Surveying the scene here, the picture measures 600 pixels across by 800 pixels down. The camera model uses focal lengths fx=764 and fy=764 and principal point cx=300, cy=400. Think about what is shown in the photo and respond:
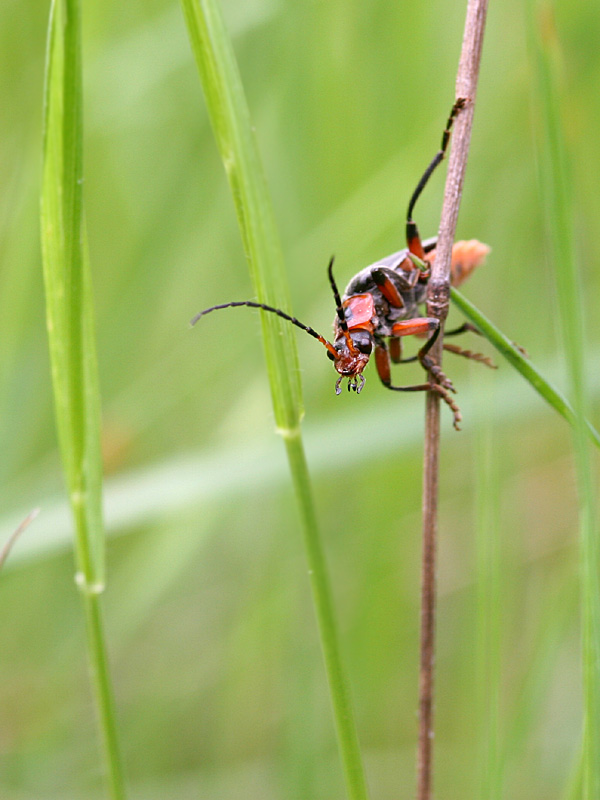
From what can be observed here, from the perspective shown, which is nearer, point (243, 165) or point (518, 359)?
point (243, 165)

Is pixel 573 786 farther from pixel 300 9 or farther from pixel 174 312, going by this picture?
pixel 174 312

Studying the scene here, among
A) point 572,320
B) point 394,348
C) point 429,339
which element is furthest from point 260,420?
point 572,320

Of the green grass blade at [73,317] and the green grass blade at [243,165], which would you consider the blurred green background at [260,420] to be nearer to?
the green grass blade at [73,317]

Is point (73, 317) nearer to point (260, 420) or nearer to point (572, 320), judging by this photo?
point (572, 320)

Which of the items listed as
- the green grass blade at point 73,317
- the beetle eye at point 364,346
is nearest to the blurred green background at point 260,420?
the beetle eye at point 364,346

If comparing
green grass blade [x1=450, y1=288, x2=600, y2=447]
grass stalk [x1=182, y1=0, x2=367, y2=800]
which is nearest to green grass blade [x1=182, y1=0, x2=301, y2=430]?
grass stalk [x1=182, y1=0, x2=367, y2=800]

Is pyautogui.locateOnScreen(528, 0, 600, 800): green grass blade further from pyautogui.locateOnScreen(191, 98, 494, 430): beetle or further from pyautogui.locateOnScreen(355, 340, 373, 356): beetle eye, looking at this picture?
pyautogui.locateOnScreen(355, 340, 373, 356): beetle eye
